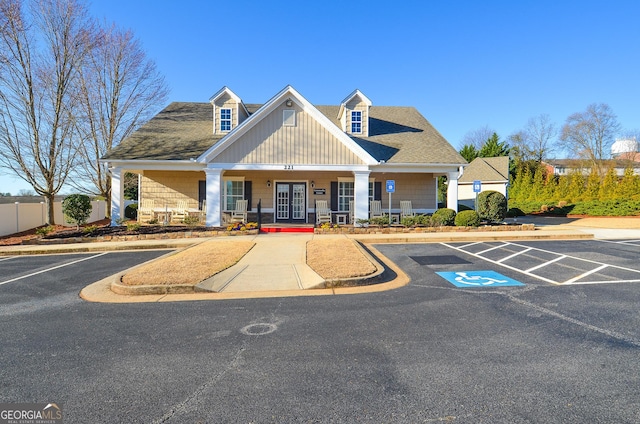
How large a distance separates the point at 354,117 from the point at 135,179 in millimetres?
19063

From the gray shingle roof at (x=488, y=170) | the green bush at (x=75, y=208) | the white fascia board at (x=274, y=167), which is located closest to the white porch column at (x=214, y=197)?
the white fascia board at (x=274, y=167)

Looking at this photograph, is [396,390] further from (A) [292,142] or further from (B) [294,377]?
(A) [292,142]

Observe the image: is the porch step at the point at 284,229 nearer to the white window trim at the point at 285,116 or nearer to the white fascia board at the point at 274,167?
the white fascia board at the point at 274,167

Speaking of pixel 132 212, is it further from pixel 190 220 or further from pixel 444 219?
pixel 444 219

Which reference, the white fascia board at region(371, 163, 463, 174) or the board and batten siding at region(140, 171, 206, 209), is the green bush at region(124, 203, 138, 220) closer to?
the board and batten siding at region(140, 171, 206, 209)

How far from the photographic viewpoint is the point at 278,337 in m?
4.02

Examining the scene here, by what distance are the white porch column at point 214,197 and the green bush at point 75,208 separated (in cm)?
542

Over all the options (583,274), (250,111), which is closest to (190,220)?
(250,111)

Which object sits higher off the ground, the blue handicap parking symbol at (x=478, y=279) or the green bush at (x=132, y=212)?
the green bush at (x=132, y=212)

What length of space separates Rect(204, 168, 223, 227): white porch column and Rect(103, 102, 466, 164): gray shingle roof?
1.53m

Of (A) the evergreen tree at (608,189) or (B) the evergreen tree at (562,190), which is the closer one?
(A) the evergreen tree at (608,189)

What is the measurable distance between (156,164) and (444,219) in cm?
1403

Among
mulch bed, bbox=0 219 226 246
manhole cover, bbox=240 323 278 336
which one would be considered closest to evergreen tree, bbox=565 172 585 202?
mulch bed, bbox=0 219 226 246

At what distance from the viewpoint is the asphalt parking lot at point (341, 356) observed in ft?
8.66
